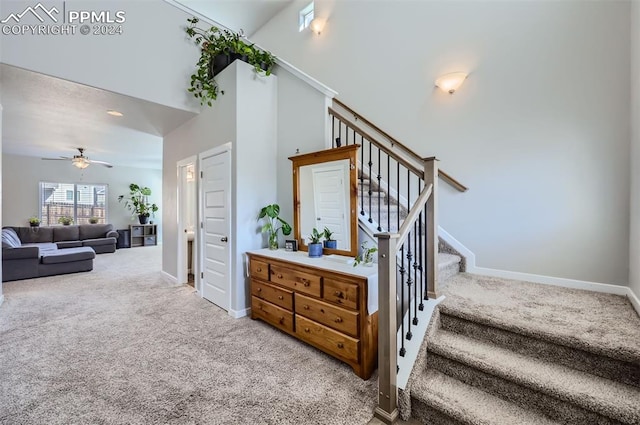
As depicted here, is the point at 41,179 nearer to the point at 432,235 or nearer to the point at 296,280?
the point at 296,280

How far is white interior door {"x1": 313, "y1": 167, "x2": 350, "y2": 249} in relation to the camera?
268 cm

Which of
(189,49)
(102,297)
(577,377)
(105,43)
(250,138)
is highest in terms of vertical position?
(189,49)

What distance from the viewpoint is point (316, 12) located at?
4.71 metres

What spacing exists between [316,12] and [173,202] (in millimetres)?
4219

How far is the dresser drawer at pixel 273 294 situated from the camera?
2621mm

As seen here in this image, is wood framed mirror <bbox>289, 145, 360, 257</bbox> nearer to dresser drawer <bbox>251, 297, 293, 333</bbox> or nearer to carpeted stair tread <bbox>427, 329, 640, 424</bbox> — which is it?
dresser drawer <bbox>251, 297, 293, 333</bbox>

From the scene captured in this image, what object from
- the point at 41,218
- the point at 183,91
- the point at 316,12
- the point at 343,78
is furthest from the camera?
the point at 41,218

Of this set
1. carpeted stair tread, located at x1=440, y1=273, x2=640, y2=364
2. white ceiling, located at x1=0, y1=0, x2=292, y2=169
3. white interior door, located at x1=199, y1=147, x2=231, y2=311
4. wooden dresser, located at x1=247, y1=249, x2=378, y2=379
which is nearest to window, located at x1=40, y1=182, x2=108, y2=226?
white ceiling, located at x1=0, y1=0, x2=292, y2=169

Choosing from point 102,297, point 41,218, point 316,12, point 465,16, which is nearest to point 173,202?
point 102,297

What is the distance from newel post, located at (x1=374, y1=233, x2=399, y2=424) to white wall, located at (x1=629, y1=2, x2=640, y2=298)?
196cm

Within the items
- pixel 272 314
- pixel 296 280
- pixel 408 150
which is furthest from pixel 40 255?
pixel 408 150

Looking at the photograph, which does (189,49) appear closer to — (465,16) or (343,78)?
(343,78)

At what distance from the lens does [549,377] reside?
1.53 m

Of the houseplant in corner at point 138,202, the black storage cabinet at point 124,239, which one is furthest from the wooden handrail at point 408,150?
the black storage cabinet at point 124,239
